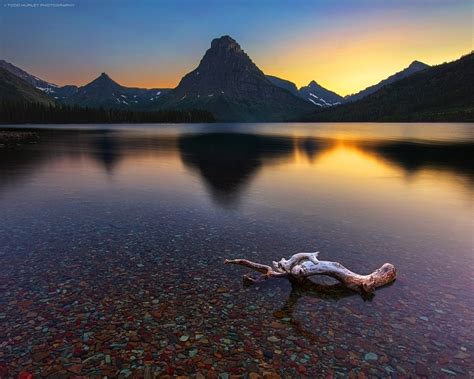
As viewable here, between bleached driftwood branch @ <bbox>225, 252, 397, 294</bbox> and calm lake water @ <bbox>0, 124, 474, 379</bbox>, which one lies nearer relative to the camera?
calm lake water @ <bbox>0, 124, 474, 379</bbox>

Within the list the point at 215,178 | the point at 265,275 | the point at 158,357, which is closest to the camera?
the point at 158,357

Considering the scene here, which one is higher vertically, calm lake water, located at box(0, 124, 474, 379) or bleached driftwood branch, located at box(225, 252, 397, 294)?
bleached driftwood branch, located at box(225, 252, 397, 294)

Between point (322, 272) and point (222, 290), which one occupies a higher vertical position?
point (322, 272)

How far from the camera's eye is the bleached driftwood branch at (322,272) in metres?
13.8

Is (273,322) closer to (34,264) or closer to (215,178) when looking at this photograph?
(34,264)

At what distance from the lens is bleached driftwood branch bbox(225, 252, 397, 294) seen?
13.8 m

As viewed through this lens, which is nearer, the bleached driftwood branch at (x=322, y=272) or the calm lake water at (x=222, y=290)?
the calm lake water at (x=222, y=290)

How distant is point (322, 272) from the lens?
1423 centimetres

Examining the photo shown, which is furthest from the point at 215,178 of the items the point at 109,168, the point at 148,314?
the point at 148,314

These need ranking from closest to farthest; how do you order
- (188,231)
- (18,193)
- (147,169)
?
(188,231) < (18,193) < (147,169)

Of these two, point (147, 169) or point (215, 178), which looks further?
point (147, 169)

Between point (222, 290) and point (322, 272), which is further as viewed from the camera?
point (322, 272)

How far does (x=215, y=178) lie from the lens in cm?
4259

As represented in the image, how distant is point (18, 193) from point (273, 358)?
32.9m
